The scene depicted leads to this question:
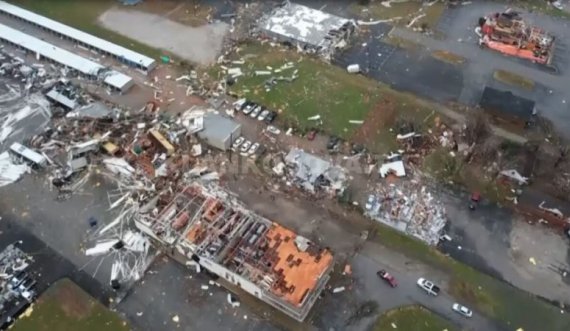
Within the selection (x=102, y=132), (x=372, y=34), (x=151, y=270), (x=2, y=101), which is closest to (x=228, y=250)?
(x=151, y=270)

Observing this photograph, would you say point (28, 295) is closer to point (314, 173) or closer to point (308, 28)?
point (314, 173)

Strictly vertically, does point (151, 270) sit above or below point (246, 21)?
below

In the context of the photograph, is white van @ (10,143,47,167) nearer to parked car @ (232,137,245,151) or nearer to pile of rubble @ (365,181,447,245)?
parked car @ (232,137,245,151)

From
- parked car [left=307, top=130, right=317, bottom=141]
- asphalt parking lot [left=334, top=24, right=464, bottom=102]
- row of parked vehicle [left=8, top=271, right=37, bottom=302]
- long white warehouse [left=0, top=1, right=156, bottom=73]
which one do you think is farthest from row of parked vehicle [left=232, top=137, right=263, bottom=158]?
row of parked vehicle [left=8, top=271, right=37, bottom=302]

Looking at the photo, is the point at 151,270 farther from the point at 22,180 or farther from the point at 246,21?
the point at 246,21


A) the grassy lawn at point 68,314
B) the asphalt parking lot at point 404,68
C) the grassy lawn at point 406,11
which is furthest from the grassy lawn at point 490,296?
the grassy lawn at point 406,11

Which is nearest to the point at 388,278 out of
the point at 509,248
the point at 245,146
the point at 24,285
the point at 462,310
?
the point at 462,310
